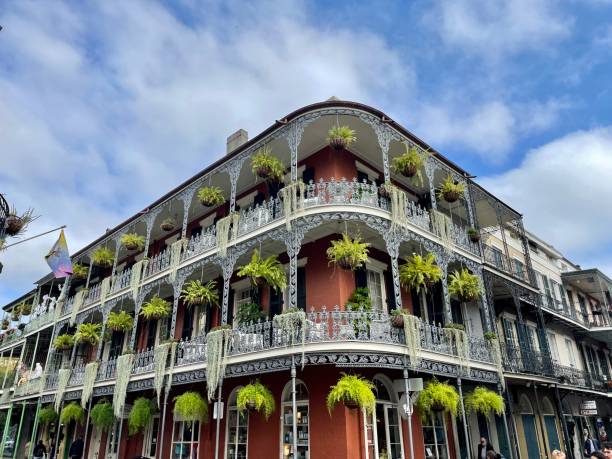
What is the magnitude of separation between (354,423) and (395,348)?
2.17m

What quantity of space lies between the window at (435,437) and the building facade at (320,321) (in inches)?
1.7

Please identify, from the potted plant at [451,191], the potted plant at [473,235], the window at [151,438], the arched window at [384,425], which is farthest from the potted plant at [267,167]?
the window at [151,438]

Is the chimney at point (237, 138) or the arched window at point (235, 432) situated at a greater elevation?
the chimney at point (237, 138)

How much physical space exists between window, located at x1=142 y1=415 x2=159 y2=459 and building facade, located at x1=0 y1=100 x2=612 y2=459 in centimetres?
6

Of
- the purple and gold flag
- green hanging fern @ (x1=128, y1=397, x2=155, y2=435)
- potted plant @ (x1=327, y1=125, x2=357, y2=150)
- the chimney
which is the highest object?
the chimney

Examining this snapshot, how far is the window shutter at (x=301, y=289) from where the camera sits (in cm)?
1280

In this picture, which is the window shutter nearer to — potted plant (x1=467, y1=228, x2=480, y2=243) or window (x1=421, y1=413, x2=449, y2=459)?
window (x1=421, y1=413, x2=449, y2=459)

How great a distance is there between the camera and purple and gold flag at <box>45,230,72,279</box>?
1443cm

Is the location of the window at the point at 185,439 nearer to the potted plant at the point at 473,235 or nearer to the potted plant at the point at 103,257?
the potted plant at the point at 103,257

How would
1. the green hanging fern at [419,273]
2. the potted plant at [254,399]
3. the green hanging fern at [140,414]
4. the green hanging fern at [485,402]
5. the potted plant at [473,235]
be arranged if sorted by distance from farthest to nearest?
the potted plant at [473,235] < the green hanging fern at [140,414] < the green hanging fern at [419,273] < the green hanging fern at [485,402] < the potted plant at [254,399]

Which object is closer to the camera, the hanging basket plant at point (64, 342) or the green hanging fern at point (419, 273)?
the green hanging fern at point (419, 273)

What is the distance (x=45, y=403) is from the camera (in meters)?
20.0

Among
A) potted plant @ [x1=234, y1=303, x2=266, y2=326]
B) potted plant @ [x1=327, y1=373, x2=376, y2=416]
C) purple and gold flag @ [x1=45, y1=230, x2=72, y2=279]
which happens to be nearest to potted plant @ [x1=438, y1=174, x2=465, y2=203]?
potted plant @ [x1=234, y1=303, x2=266, y2=326]

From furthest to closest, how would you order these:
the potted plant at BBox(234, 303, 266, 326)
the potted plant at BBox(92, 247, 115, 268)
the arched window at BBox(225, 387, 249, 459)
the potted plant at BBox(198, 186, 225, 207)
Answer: the potted plant at BBox(92, 247, 115, 268) → the potted plant at BBox(198, 186, 225, 207) → the potted plant at BBox(234, 303, 266, 326) → the arched window at BBox(225, 387, 249, 459)
